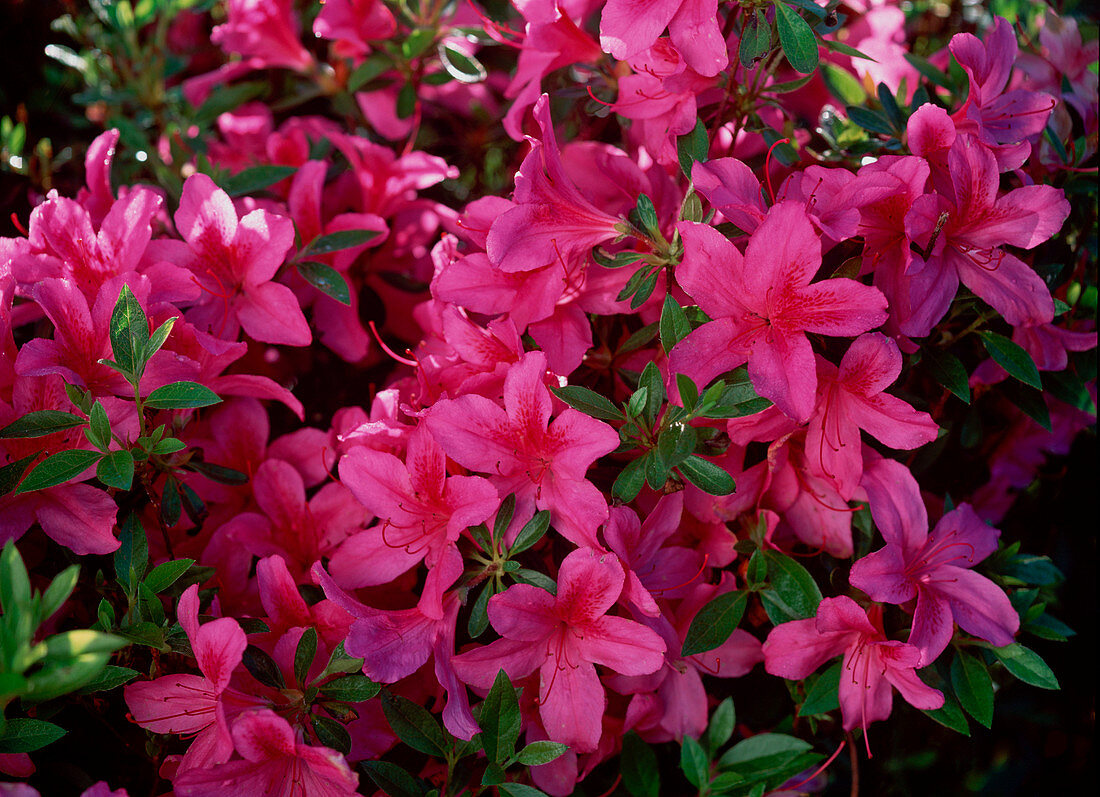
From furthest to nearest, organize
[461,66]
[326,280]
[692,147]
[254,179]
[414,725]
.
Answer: [461,66] → [254,179] → [326,280] → [692,147] → [414,725]

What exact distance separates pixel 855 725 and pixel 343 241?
3.09 feet

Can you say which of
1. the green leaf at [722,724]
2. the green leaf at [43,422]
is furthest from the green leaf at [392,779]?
the green leaf at [43,422]

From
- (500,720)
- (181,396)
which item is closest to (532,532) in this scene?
(500,720)

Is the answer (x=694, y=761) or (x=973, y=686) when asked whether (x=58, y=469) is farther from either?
(x=973, y=686)

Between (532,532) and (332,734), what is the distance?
31 centimetres

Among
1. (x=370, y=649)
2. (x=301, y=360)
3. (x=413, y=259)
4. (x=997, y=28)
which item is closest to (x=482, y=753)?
(x=370, y=649)

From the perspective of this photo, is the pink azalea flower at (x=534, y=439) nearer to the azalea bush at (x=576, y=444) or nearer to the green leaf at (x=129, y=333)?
the azalea bush at (x=576, y=444)

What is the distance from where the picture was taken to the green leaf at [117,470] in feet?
2.93

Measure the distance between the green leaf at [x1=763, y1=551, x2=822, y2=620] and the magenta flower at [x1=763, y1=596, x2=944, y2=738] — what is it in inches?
0.6

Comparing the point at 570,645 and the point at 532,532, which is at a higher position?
the point at 532,532

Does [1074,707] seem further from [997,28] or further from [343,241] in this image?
[343,241]

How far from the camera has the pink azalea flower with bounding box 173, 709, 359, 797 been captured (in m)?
0.85

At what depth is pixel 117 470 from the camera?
2.96 feet

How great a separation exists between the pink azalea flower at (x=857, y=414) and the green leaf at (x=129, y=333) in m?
0.74
